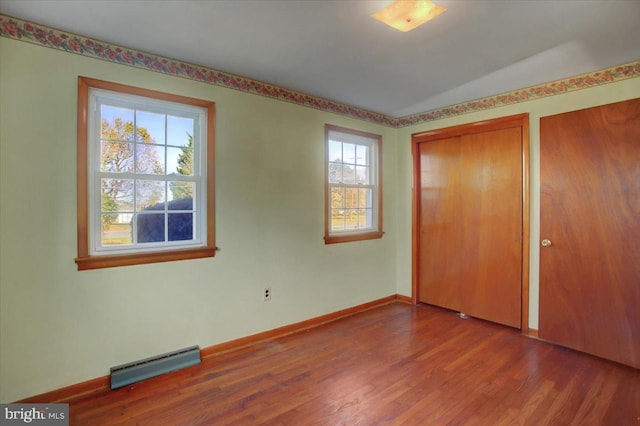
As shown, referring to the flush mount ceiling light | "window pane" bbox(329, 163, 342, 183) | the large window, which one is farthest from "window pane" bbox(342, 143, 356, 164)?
the flush mount ceiling light

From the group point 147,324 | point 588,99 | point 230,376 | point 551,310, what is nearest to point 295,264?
point 230,376

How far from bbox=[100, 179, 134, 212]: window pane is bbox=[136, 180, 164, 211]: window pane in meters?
0.05

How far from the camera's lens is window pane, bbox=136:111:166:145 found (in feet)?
8.06

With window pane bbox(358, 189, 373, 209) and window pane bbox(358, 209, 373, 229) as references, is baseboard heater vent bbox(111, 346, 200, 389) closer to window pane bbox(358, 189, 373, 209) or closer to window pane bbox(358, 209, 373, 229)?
window pane bbox(358, 209, 373, 229)

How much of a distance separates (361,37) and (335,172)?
5.65 ft

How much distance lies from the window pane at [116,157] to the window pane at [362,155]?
2476 mm

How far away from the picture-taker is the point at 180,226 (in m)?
2.65

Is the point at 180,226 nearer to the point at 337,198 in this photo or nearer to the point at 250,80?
the point at 250,80

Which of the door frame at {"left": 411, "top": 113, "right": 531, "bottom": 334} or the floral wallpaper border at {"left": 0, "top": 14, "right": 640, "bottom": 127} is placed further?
the door frame at {"left": 411, "top": 113, "right": 531, "bottom": 334}

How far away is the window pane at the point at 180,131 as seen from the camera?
260 centimetres

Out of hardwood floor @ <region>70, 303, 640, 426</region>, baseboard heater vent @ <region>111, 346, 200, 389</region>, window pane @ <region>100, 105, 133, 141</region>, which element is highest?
window pane @ <region>100, 105, 133, 141</region>

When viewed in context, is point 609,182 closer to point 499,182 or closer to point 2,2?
point 499,182

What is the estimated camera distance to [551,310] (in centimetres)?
295

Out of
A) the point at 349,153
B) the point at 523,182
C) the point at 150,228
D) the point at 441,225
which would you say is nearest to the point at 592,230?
the point at 523,182
